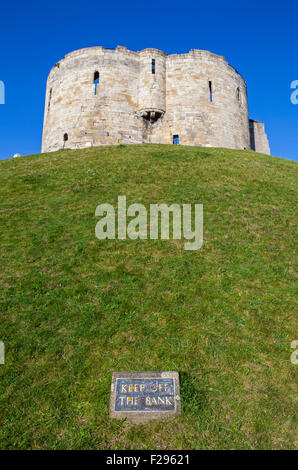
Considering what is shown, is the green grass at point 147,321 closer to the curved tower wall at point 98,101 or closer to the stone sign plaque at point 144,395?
the stone sign plaque at point 144,395

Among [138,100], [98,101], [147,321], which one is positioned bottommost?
[147,321]

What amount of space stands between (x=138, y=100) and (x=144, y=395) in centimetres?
3073

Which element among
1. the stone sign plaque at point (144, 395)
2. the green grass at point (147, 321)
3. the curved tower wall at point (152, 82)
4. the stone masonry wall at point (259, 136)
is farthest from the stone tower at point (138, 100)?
the stone sign plaque at point (144, 395)

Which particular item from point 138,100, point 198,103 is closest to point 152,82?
point 138,100

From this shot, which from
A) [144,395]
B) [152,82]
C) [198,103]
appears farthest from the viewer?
[198,103]

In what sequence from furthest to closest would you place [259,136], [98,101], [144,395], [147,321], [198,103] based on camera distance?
[259,136]
[198,103]
[98,101]
[147,321]
[144,395]

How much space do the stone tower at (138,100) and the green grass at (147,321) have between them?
1814 centimetres

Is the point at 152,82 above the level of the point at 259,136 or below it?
below

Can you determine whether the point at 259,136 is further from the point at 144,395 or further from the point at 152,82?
the point at 144,395

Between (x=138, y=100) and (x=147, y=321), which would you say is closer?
(x=147, y=321)

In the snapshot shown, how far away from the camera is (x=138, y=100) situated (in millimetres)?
31031

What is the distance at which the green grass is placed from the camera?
493cm

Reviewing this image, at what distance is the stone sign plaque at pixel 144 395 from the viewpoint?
195 inches

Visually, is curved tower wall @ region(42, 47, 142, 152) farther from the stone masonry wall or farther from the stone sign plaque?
the stone sign plaque
